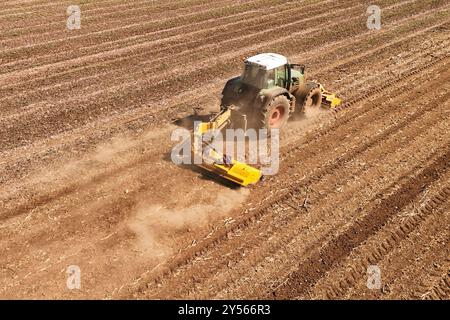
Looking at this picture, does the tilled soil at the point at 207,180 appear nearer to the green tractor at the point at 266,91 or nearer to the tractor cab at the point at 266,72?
the green tractor at the point at 266,91

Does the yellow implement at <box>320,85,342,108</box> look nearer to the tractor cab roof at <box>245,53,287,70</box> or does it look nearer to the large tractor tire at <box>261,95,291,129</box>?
the large tractor tire at <box>261,95,291,129</box>

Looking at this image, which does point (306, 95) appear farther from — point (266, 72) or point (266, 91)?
point (266, 72)

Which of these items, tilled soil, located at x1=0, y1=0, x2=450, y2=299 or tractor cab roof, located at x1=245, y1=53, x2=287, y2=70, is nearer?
tilled soil, located at x1=0, y1=0, x2=450, y2=299

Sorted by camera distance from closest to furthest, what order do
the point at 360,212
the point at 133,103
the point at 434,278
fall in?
1. the point at 434,278
2. the point at 360,212
3. the point at 133,103

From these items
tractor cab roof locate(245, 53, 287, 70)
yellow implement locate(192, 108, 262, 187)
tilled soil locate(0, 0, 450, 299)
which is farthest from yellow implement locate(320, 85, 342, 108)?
yellow implement locate(192, 108, 262, 187)

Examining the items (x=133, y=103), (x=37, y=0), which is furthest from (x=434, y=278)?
(x=37, y=0)

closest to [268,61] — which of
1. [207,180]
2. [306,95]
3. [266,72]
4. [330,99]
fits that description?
[266,72]
